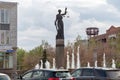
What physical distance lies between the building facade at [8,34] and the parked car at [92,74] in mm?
44314

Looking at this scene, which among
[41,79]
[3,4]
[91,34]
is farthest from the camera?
[91,34]

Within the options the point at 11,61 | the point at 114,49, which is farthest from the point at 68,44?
the point at 11,61

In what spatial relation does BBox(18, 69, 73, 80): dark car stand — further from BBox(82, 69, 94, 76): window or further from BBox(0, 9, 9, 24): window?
BBox(0, 9, 9, 24): window

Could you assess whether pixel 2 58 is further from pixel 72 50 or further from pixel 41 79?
pixel 41 79

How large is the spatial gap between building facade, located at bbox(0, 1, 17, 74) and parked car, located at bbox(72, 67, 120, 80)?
4431 cm

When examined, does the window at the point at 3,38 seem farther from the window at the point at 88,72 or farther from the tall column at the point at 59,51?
the window at the point at 88,72

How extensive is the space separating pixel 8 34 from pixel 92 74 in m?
46.8

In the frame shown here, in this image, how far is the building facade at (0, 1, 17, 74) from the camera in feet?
237

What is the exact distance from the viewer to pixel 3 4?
237ft

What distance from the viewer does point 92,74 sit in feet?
91.6

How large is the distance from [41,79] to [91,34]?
88.6 meters

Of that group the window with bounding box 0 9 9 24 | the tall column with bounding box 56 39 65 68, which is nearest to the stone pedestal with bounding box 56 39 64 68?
the tall column with bounding box 56 39 65 68

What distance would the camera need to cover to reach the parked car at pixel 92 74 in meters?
27.0

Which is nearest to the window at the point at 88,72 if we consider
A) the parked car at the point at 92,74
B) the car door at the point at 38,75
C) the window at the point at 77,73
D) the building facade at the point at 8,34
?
the parked car at the point at 92,74
